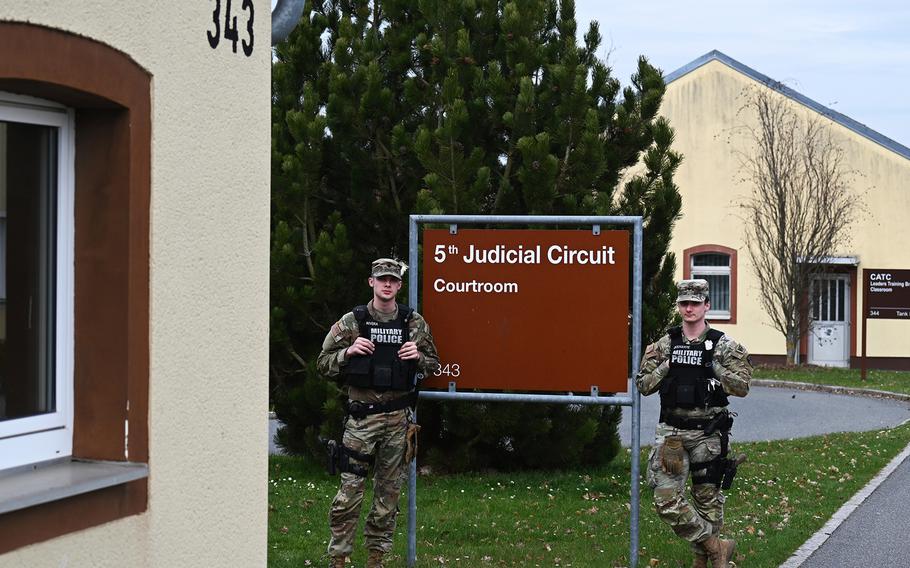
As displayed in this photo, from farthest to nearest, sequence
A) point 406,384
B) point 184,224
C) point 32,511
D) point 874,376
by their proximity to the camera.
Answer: point 874,376 < point 406,384 < point 184,224 < point 32,511

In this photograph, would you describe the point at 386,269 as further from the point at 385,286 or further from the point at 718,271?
the point at 718,271

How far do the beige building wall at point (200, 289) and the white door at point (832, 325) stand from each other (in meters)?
27.6

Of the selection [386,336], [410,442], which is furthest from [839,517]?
[386,336]

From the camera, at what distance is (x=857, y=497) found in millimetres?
11688

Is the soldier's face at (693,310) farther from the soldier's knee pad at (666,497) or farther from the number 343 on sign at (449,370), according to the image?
the number 343 on sign at (449,370)

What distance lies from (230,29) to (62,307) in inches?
55.4

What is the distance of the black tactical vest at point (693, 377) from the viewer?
782 cm

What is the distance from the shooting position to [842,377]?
Result: 2759cm

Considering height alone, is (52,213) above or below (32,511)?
above

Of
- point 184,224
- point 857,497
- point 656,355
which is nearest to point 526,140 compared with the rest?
point 656,355

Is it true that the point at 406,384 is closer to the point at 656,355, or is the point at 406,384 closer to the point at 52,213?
the point at 656,355

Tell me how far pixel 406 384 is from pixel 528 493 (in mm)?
3670

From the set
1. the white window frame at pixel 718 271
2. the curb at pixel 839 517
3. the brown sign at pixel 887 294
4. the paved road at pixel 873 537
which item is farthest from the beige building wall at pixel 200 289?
the white window frame at pixel 718 271

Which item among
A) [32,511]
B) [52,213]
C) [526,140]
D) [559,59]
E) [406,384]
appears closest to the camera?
[32,511]
